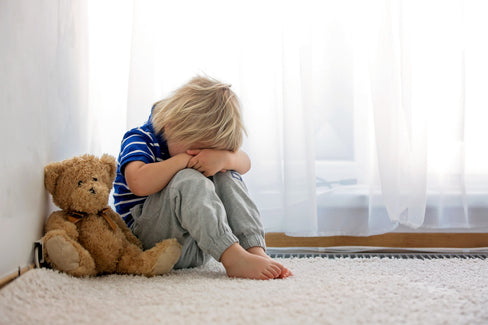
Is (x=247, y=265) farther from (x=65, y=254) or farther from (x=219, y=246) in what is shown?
(x=65, y=254)

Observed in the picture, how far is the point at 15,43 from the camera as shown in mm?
885

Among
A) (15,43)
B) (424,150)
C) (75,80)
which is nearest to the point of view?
(15,43)

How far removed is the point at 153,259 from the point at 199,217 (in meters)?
0.12

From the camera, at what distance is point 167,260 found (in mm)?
1010

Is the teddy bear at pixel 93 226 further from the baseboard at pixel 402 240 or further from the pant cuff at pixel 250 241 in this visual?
the baseboard at pixel 402 240

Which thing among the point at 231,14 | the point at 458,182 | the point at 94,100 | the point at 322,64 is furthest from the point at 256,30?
the point at 458,182

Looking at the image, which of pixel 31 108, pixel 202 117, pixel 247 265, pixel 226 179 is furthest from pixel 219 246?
pixel 31 108

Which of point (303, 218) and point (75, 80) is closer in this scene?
point (75, 80)

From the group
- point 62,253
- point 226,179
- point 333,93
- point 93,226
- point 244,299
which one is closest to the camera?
point 244,299

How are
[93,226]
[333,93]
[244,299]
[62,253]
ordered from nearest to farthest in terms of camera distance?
[244,299]
[62,253]
[93,226]
[333,93]

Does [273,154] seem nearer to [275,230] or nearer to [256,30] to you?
[275,230]

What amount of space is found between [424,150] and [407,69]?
233 mm

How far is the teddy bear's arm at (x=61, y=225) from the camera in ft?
3.22

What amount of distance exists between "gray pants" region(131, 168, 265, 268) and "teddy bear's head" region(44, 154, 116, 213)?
118mm
